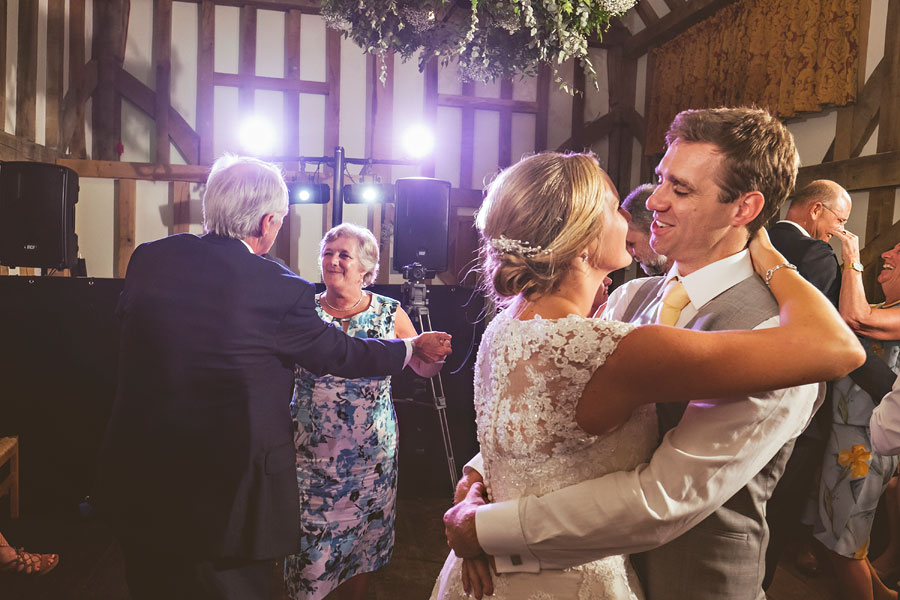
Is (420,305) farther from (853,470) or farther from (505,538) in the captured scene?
(505,538)

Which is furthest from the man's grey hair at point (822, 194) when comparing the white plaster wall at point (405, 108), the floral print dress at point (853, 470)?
the white plaster wall at point (405, 108)

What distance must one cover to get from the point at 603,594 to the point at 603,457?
0.27 meters

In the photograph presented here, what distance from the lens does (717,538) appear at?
3.93 feet

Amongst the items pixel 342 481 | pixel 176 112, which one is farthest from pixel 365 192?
pixel 342 481

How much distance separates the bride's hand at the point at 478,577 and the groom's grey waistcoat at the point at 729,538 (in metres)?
0.36

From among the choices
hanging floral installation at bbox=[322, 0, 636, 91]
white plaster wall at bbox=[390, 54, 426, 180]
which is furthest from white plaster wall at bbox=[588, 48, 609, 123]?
hanging floral installation at bbox=[322, 0, 636, 91]

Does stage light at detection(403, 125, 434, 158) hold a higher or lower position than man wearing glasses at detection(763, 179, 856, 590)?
higher

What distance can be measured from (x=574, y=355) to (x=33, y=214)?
4.52 m

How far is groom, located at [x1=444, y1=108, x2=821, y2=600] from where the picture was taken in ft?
3.52

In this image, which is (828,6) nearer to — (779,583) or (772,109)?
(772,109)

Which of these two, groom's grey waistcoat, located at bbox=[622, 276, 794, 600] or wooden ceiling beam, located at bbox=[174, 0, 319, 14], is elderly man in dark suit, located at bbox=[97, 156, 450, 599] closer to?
groom's grey waistcoat, located at bbox=[622, 276, 794, 600]

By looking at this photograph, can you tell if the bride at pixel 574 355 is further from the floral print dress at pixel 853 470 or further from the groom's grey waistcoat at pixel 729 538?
the floral print dress at pixel 853 470

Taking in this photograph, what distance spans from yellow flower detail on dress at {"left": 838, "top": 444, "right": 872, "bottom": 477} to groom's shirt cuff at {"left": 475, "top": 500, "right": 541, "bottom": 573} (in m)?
2.32

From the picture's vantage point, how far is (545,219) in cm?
122
